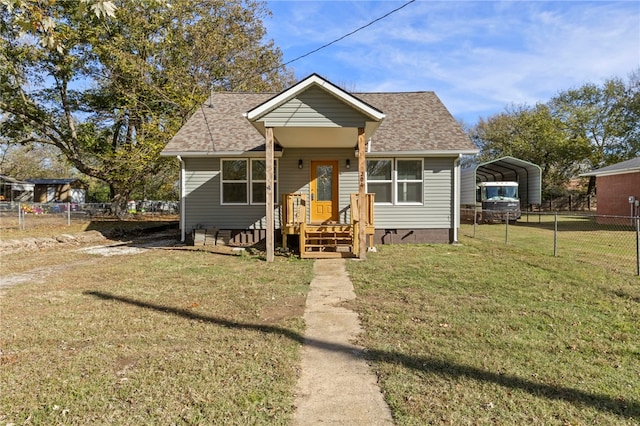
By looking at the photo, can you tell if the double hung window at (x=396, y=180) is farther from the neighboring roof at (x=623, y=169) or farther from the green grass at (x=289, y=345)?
the neighboring roof at (x=623, y=169)

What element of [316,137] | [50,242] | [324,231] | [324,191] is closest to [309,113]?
[316,137]

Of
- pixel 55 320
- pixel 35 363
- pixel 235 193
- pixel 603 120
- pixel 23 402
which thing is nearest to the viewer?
pixel 23 402

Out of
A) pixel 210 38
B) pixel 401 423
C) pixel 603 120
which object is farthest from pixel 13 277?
pixel 603 120

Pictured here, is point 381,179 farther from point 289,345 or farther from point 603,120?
point 603,120

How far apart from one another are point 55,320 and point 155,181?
32.6 m

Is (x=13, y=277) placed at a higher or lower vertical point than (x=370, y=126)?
lower

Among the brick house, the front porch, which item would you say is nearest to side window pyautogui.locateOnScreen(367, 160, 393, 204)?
the front porch

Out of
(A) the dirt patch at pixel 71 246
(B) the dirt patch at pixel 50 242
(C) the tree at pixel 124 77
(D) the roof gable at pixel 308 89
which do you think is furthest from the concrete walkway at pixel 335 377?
(C) the tree at pixel 124 77

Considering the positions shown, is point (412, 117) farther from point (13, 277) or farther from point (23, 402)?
point (23, 402)

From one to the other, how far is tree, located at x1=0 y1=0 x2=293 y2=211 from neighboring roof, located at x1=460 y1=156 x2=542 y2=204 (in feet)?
45.8

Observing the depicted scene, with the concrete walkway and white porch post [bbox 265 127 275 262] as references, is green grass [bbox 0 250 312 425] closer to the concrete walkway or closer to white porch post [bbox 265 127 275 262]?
the concrete walkway

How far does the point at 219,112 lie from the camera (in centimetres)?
1318

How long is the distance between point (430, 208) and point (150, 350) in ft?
30.2

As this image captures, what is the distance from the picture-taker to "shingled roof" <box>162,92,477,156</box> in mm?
10977
